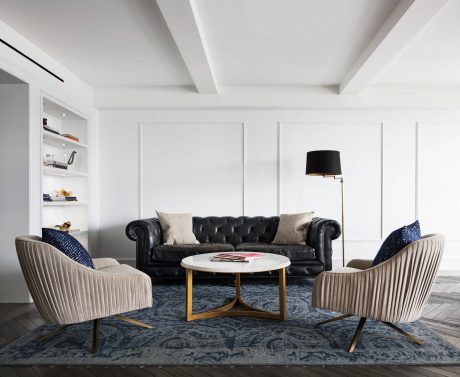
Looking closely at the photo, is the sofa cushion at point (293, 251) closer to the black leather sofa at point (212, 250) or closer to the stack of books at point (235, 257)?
the black leather sofa at point (212, 250)

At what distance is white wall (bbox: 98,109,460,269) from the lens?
17.6 feet

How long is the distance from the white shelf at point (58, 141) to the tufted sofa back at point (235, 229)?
181 centimetres

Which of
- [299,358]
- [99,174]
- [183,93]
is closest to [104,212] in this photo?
[99,174]

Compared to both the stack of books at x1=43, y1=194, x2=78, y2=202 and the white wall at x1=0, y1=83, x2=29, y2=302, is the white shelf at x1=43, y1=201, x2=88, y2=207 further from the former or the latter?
the white wall at x1=0, y1=83, x2=29, y2=302

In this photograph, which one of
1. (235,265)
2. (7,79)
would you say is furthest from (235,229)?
(7,79)

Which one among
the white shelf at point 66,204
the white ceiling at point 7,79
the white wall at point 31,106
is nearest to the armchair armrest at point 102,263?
the white wall at point 31,106

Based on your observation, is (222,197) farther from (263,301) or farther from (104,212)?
(263,301)

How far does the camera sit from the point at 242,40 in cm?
368

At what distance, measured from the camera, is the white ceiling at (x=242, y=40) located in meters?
3.06

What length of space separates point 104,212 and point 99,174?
1.86 ft

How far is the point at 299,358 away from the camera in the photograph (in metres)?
2.30

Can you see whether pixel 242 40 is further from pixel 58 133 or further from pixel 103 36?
pixel 58 133

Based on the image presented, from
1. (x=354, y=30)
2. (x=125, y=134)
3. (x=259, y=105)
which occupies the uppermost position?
(x=354, y=30)

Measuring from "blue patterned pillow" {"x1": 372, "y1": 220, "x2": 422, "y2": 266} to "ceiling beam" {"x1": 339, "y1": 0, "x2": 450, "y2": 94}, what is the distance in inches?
64.8
